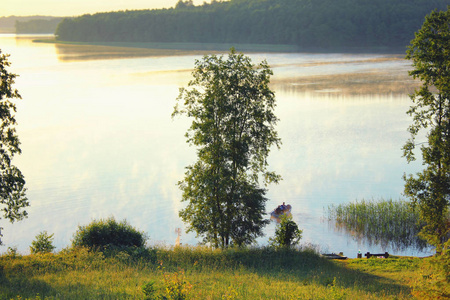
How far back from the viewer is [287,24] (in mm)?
164250

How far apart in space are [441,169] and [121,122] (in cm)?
4710

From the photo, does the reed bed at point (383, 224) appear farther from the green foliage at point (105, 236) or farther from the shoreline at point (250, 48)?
the shoreline at point (250, 48)

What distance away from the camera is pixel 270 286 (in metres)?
15.1

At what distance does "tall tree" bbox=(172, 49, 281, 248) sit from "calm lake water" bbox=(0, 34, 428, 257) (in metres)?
4.15

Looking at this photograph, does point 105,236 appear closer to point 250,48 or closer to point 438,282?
point 438,282

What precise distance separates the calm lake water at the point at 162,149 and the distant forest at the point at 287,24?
54479mm

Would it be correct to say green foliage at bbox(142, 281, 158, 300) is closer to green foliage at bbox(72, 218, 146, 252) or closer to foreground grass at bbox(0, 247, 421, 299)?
foreground grass at bbox(0, 247, 421, 299)

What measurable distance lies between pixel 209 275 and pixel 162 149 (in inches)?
1392

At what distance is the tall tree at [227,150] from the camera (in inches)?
1038

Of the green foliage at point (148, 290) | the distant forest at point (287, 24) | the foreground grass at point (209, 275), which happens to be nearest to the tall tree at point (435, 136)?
the foreground grass at point (209, 275)

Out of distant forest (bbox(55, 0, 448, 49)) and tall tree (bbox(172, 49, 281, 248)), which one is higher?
distant forest (bbox(55, 0, 448, 49))

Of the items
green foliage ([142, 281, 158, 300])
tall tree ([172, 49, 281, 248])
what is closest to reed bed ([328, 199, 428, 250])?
tall tree ([172, 49, 281, 248])

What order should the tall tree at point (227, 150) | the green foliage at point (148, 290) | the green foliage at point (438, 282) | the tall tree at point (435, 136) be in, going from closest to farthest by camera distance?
the green foliage at point (148, 290) → the green foliage at point (438, 282) → the tall tree at point (435, 136) → the tall tree at point (227, 150)

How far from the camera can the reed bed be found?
96.6 feet
